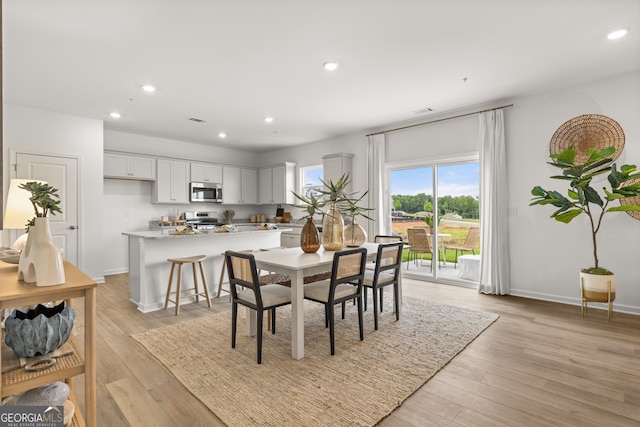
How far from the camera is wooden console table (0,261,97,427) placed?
1259 mm

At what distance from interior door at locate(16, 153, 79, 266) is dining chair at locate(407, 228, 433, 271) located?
5.31 meters

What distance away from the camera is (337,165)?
621cm

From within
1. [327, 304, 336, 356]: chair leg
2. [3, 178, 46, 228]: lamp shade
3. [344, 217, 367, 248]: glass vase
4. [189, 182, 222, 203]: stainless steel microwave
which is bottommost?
[327, 304, 336, 356]: chair leg

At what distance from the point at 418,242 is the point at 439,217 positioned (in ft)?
1.74

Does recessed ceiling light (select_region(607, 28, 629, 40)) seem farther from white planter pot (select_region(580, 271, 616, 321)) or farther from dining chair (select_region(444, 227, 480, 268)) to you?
dining chair (select_region(444, 227, 480, 268))

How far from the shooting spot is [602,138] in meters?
3.79

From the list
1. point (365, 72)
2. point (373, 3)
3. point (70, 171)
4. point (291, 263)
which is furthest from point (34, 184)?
point (70, 171)

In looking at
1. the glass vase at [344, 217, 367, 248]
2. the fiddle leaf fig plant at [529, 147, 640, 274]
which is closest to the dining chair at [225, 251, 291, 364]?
the glass vase at [344, 217, 367, 248]

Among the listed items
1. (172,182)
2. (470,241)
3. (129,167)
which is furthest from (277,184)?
(470,241)

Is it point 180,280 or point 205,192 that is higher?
point 205,192

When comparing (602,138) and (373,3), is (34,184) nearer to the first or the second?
(373,3)

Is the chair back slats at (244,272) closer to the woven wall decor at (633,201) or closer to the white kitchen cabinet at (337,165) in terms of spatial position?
the white kitchen cabinet at (337,165)

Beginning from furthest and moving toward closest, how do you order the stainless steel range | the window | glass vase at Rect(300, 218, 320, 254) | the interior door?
the window, the stainless steel range, the interior door, glass vase at Rect(300, 218, 320, 254)

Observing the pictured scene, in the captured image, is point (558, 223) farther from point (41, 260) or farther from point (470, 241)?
point (41, 260)
